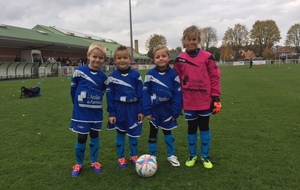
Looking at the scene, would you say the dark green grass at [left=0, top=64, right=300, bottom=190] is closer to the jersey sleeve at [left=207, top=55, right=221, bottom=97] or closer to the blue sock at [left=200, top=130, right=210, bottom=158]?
the blue sock at [left=200, top=130, right=210, bottom=158]

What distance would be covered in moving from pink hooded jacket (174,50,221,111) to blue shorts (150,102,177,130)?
0.32 m

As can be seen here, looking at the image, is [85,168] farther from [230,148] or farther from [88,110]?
[230,148]

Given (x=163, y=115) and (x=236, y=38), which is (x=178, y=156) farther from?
(x=236, y=38)

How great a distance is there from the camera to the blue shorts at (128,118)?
4090 mm

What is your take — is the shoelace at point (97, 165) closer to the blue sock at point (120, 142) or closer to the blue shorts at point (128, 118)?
the blue sock at point (120, 142)

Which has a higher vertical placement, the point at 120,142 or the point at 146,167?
the point at 120,142

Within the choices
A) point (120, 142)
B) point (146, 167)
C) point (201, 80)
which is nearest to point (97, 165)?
point (120, 142)

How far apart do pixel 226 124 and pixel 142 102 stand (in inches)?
130

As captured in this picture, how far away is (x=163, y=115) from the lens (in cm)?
417

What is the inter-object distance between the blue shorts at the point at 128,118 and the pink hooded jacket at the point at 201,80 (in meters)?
0.80

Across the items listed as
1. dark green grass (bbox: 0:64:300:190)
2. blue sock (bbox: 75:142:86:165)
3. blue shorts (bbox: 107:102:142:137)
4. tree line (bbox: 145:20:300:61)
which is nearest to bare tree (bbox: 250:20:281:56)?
tree line (bbox: 145:20:300:61)

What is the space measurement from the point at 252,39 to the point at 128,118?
279ft

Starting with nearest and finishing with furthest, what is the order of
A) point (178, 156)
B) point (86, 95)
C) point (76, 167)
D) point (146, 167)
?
point (146, 167)
point (86, 95)
point (76, 167)
point (178, 156)

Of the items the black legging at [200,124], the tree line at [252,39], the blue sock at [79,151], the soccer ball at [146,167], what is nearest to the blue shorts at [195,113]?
the black legging at [200,124]
